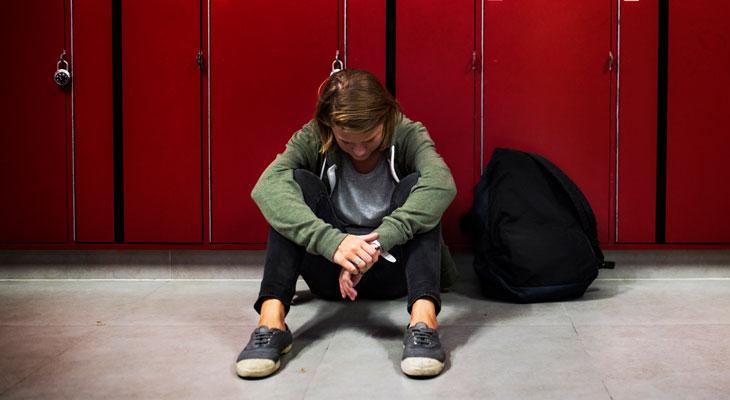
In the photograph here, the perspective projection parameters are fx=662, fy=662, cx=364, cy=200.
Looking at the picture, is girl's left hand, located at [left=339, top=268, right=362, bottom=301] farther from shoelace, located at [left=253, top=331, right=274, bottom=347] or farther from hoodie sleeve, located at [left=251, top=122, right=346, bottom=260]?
shoelace, located at [left=253, top=331, right=274, bottom=347]

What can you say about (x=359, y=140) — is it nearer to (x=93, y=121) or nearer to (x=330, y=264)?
(x=330, y=264)

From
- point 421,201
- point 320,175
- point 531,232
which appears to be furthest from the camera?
point 531,232

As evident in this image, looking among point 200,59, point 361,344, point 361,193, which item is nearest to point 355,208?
point 361,193

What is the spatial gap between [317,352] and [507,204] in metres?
1.03

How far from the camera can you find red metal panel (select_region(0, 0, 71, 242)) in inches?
112

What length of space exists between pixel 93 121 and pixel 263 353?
168 centimetres

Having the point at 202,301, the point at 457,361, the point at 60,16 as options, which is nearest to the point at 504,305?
the point at 457,361

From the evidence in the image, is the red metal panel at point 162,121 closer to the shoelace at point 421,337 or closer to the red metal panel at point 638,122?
the shoelace at point 421,337

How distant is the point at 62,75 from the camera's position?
9.27ft

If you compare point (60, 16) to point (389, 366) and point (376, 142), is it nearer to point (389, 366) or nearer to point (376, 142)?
point (376, 142)

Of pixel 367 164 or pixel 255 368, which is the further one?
pixel 367 164

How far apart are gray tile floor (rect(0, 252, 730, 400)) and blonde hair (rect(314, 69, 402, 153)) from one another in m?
0.63

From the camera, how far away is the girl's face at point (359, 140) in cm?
181

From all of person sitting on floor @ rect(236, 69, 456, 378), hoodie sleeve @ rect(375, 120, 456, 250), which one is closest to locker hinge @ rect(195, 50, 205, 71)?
person sitting on floor @ rect(236, 69, 456, 378)
